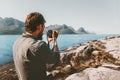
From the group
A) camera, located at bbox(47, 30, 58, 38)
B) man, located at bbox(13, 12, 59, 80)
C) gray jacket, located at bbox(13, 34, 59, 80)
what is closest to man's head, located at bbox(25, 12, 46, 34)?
man, located at bbox(13, 12, 59, 80)

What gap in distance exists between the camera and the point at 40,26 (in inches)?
147

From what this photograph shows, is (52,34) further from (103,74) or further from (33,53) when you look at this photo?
(103,74)

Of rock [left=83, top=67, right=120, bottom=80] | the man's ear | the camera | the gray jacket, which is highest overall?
the man's ear

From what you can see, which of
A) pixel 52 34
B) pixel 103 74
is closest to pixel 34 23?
pixel 52 34

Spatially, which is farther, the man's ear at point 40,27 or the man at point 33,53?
the man's ear at point 40,27

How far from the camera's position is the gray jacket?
140 inches

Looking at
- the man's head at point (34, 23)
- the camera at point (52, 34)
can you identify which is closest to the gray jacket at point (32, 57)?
the man's head at point (34, 23)

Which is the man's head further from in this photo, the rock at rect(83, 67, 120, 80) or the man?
the rock at rect(83, 67, 120, 80)

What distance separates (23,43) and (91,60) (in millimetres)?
12057

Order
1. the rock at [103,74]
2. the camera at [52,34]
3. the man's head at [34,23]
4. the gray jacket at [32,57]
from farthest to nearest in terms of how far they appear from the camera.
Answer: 1. the rock at [103,74]
2. the camera at [52,34]
3. the man's head at [34,23]
4. the gray jacket at [32,57]

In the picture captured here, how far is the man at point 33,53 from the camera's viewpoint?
11.7ft

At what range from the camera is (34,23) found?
12.1 feet

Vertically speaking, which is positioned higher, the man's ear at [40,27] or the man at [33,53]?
the man's ear at [40,27]

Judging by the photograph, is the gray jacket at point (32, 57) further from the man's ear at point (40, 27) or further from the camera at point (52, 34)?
the camera at point (52, 34)
